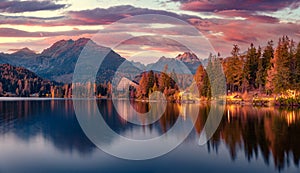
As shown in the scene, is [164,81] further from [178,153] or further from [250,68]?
[178,153]

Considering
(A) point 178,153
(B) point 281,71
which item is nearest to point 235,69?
(B) point 281,71

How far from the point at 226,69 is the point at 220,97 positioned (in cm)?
921

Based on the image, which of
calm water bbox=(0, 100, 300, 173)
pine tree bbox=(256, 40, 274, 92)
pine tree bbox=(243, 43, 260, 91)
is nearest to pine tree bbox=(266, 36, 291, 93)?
pine tree bbox=(256, 40, 274, 92)

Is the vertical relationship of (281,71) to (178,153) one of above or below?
above

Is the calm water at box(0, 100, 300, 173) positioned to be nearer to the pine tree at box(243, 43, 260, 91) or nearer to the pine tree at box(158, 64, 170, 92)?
the pine tree at box(243, 43, 260, 91)

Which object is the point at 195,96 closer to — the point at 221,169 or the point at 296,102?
the point at 296,102

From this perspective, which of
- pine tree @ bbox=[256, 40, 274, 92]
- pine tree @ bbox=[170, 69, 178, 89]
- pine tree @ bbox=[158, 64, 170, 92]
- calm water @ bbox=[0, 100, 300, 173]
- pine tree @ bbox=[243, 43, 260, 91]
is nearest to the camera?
calm water @ bbox=[0, 100, 300, 173]

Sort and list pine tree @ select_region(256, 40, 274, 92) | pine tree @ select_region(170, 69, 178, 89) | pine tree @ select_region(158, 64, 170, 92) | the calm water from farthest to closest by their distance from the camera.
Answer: pine tree @ select_region(170, 69, 178, 89) → pine tree @ select_region(158, 64, 170, 92) → pine tree @ select_region(256, 40, 274, 92) → the calm water

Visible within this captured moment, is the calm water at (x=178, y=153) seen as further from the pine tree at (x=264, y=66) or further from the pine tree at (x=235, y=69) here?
the pine tree at (x=235, y=69)

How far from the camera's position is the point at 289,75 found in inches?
3664

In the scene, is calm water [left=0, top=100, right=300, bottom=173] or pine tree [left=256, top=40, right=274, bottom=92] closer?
calm water [left=0, top=100, right=300, bottom=173]

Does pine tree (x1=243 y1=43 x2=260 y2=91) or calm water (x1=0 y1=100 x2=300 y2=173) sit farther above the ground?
pine tree (x1=243 y1=43 x2=260 y2=91)

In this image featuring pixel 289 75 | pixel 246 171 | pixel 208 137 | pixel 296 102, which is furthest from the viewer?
pixel 289 75

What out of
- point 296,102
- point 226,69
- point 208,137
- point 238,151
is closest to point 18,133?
point 208,137
